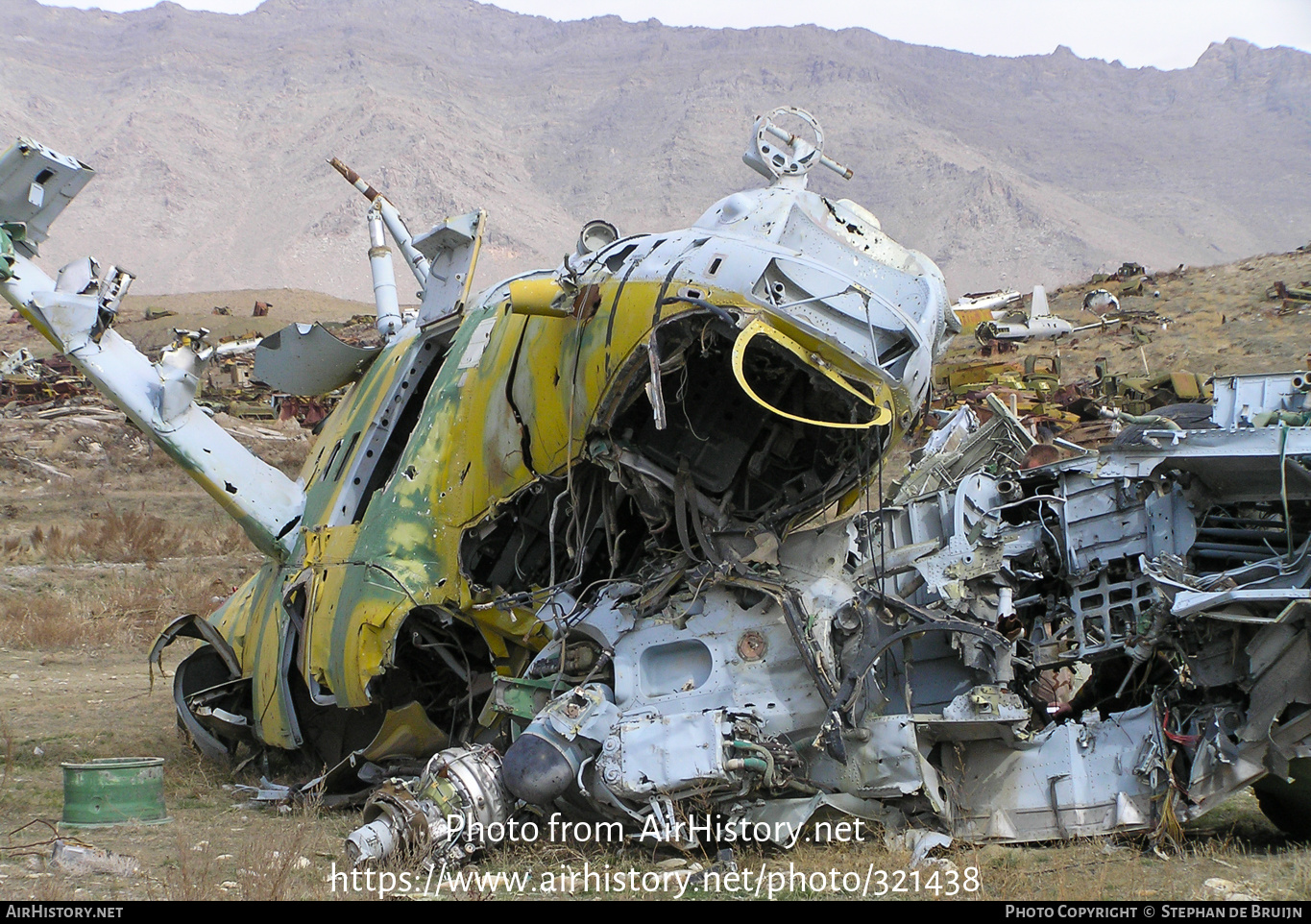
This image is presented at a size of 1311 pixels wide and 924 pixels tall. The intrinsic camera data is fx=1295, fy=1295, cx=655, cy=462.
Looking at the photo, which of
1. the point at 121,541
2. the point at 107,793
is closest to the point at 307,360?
the point at 107,793

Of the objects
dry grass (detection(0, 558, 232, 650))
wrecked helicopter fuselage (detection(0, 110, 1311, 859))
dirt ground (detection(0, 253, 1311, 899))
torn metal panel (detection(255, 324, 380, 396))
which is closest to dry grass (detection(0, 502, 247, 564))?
dirt ground (detection(0, 253, 1311, 899))

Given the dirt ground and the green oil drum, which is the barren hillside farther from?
the green oil drum

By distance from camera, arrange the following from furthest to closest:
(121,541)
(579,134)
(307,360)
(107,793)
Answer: (579,134), (121,541), (307,360), (107,793)

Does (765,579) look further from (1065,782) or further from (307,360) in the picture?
(307,360)

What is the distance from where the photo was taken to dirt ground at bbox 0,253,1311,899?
578cm

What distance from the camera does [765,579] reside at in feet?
24.1

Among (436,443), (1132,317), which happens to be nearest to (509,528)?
(436,443)

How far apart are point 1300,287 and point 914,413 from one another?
3010 cm

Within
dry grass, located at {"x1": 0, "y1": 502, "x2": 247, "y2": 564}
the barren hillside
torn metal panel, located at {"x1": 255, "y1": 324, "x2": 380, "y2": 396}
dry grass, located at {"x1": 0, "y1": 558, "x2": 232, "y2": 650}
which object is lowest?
dry grass, located at {"x1": 0, "y1": 558, "x2": 232, "y2": 650}

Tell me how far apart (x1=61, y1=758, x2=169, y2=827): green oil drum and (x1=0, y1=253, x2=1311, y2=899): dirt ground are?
0.13 metres

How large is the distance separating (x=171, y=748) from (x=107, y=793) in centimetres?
304

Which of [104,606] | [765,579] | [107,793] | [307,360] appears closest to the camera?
[107,793]

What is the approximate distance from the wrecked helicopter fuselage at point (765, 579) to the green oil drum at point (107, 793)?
1403 mm

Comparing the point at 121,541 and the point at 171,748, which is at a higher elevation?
the point at 121,541
